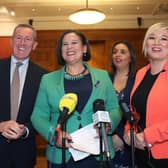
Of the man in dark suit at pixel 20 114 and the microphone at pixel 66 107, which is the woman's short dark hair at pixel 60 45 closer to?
the man in dark suit at pixel 20 114

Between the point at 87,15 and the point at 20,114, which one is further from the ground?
the point at 87,15

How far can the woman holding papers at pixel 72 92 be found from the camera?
2070mm

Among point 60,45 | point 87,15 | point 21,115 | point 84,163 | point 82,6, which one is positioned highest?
point 82,6

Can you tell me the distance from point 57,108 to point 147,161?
65 centimetres

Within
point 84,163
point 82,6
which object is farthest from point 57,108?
point 82,6

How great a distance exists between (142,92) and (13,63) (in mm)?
1102

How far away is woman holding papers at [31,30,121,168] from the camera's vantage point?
2070 millimetres

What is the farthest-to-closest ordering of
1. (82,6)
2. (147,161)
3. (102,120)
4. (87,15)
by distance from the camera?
(82,6)
(87,15)
(147,161)
(102,120)

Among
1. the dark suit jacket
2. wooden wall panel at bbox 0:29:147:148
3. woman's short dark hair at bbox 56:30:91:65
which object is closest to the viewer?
woman's short dark hair at bbox 56:30:91:65

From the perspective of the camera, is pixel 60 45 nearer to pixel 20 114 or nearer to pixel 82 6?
pixel 20 114

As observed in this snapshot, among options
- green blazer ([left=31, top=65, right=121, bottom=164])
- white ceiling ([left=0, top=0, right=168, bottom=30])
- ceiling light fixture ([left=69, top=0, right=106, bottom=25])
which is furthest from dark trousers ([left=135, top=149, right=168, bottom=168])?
white ceiling ([left=0, top=0, right=168, bottom=30])

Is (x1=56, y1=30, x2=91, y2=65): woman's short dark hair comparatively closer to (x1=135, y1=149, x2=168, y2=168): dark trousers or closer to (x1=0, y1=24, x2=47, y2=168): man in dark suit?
(x1=0, y1=24, x2=47, y2=168): man in dark suit

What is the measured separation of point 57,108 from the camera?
210cm

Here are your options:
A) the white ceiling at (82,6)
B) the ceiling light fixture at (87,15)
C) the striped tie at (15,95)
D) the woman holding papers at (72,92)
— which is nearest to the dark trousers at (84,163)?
the woman holding papers at (72,92)
